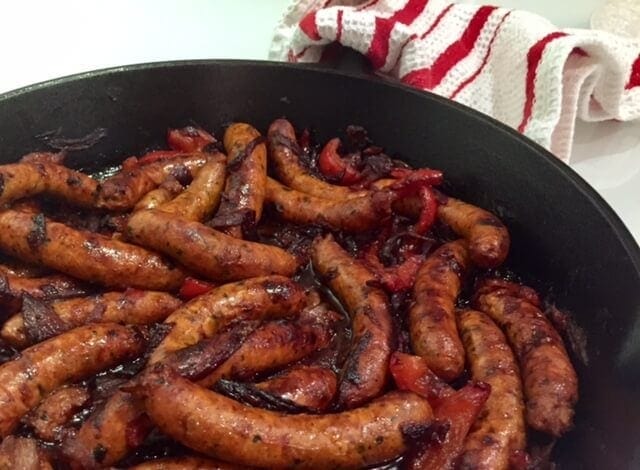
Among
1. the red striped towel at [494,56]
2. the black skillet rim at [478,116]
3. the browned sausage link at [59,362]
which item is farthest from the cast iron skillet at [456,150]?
the browned sausage link at [59,362]

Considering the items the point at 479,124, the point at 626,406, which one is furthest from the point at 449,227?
the point at 626,406

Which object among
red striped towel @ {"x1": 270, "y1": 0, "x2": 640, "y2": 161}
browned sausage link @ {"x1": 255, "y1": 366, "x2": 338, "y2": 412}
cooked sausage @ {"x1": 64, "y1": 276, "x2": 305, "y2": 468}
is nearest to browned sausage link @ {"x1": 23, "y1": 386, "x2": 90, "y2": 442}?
cooked sausage @ {"x1": 64, "y1": 276, "x2": 305, "y2": 468}

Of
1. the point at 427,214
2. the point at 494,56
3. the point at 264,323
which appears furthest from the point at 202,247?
the point at 494,56

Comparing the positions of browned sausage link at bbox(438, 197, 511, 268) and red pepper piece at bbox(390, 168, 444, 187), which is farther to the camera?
red pepper piece at bbox(390, 168, 444, 187)

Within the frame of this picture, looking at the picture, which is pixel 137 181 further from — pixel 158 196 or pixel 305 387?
pixel 305 387

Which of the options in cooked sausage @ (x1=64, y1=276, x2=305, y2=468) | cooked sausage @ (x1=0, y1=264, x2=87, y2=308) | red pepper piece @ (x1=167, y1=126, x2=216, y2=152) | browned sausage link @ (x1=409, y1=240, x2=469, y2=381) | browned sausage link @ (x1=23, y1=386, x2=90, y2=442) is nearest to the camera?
cooked sausage @ (x1=64, y1=276, x2=305, y2=468)

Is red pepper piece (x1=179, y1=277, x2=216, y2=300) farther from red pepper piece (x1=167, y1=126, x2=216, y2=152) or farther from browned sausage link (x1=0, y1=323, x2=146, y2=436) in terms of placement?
red pepper piece (x1=167, y1=126, x2=216, y2=152)
